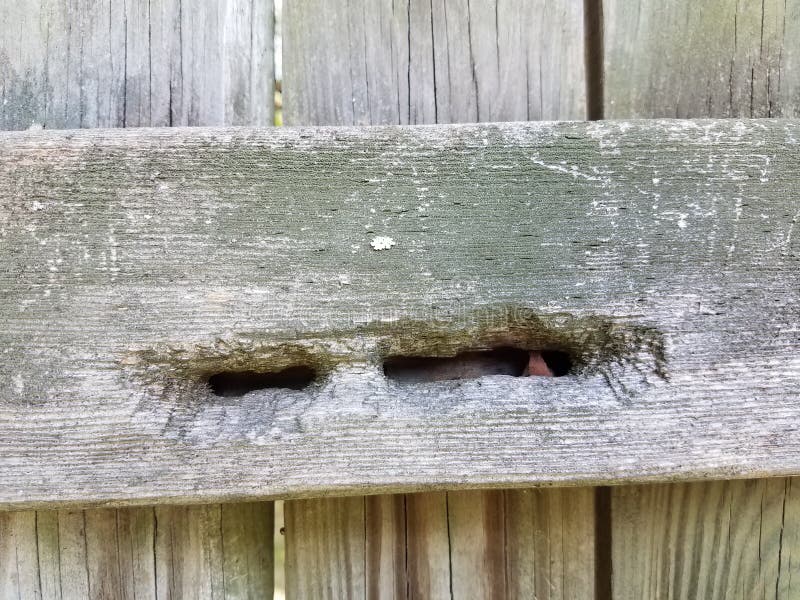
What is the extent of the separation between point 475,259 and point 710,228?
321 mm

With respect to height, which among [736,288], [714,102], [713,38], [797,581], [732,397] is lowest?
[797,581]

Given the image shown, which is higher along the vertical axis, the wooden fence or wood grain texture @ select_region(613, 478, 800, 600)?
the wooden fence

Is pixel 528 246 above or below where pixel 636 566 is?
above

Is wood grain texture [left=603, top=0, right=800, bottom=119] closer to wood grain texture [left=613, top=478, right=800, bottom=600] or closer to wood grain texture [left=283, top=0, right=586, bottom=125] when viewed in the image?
wood grain texture [left=283, top=0, right=586, bottom=125]

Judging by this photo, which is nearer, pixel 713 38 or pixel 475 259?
pixel 475 259

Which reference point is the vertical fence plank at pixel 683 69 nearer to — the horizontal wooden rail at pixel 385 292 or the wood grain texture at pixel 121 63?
the horizontal wooden rail at pixel 385 292

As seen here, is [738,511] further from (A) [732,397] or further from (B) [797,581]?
(A) [732,397]

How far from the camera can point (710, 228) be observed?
688 millimetres

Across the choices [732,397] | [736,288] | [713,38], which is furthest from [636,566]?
[713,38]

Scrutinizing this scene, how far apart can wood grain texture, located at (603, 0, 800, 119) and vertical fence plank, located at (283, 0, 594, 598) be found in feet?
0.22

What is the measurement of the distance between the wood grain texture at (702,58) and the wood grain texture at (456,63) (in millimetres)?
65

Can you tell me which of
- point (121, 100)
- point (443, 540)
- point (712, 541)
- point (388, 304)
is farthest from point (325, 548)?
point (121, 100)

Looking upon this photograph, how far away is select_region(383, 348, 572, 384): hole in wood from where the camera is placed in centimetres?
80

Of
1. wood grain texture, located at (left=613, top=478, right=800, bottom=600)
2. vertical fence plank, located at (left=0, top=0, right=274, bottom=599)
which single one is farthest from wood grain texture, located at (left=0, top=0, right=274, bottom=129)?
wood grain texture, located at (left=613, top=478, right=800, bottom=600)
